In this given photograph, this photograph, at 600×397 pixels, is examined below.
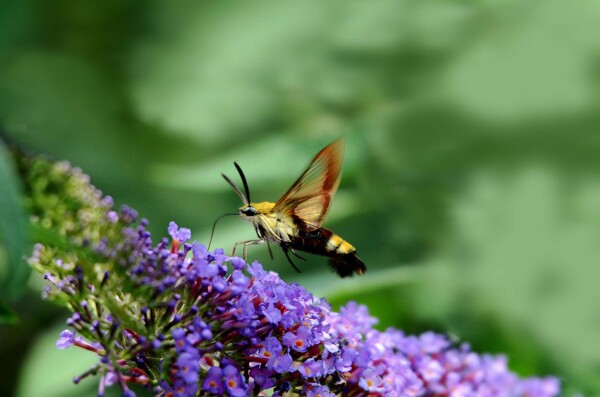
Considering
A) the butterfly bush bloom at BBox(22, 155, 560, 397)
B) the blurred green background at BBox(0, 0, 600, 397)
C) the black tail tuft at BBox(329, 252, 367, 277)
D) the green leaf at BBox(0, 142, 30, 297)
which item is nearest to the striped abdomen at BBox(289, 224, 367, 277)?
the black tail tuft at BBox(329, 252, 367, 277)

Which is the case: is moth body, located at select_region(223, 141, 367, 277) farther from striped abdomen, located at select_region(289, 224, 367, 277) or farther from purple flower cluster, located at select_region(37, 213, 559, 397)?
purple flower cluster, located at select_region(37, 213, 559, 397)

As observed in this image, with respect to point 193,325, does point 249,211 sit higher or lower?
higher

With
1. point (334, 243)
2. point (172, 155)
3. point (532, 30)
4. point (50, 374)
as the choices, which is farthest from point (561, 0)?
point (50, 374)

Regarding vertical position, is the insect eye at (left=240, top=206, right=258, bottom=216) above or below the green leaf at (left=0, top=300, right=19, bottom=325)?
above

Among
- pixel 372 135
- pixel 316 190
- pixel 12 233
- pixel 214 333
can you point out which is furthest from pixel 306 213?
pixel 372 135

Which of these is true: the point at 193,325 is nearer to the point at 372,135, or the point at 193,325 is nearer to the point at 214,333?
the point at 214,333

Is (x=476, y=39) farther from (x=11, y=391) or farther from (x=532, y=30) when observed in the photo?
(x=11, y=391)

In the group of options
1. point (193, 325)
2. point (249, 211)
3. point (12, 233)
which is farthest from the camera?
point (249, 211)
